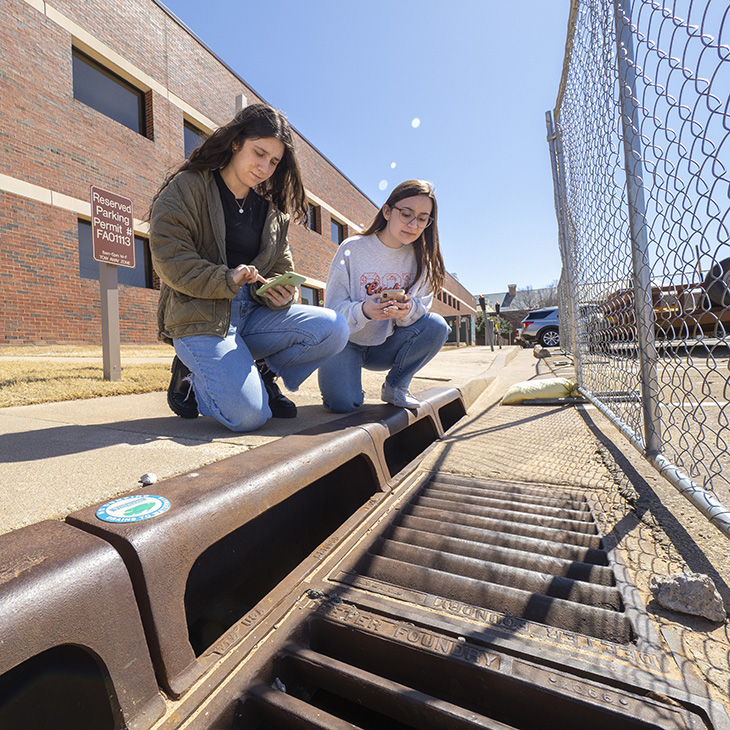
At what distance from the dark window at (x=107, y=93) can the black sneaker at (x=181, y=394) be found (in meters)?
8.85

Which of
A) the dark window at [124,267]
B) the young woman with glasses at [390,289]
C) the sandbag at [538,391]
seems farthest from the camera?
the dark window at [124,267]

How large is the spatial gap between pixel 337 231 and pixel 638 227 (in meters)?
15.8

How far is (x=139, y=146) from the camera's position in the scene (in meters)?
8.66

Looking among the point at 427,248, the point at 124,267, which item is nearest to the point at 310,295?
the point at 124,267

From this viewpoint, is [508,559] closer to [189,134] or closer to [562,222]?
[562,222]

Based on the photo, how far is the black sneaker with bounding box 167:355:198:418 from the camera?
6.46ft

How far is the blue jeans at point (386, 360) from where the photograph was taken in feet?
7.35

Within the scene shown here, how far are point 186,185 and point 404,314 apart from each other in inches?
44.1

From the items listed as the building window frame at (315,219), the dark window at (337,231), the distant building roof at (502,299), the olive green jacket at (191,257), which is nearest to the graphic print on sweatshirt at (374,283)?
the olive green jacket at (191,257)

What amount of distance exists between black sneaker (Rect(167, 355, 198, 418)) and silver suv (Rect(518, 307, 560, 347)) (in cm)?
1477

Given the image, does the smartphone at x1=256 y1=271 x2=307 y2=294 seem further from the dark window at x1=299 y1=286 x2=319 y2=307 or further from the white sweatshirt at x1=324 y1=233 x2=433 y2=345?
the dark window at x1=299 y1=286 x2=319 y2=307

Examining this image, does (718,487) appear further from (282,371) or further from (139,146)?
(139,146)

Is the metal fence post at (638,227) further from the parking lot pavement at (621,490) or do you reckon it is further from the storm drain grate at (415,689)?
the storm drain grate at (415,689)

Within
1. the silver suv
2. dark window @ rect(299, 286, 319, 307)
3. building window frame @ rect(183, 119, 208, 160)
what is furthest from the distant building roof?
building window frame @ rect(183, 119, 208, 160)
